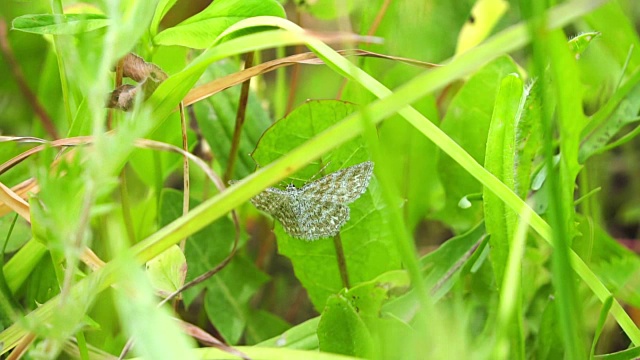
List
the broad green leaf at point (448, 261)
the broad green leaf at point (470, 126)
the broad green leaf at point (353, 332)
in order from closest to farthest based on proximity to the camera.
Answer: the broad green leaf at point (353, 332)
the broad green leaf at point (448, 261)
the broad green leaf at point (470, 126)

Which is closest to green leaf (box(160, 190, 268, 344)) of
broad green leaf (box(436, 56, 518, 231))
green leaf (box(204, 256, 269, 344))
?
green leaf (box(204, 256, 269, 344))

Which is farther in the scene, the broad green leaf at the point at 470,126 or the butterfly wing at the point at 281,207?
the broad green leaf at the point at 470,126

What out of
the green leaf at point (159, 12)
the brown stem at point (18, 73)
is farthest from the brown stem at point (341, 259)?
the brown stem at point (18, 73)

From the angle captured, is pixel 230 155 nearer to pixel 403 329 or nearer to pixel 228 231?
pixel 228 231

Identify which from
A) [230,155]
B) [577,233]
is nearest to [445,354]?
[577,233]

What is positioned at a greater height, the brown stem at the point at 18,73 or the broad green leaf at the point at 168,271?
the brown stem at the point at 18,73

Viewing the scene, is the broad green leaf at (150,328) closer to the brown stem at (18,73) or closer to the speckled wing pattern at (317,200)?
the speckled wing pattern at (317,200)

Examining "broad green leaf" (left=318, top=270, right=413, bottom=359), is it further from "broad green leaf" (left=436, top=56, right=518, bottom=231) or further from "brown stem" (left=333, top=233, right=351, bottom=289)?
"broad green leaf" (left=436, top=56, right=518, bottom=231)
